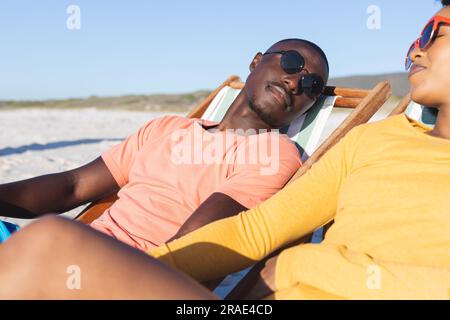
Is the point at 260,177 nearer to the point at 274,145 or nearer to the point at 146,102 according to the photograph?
the point at 274,145

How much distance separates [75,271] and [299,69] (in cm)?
195

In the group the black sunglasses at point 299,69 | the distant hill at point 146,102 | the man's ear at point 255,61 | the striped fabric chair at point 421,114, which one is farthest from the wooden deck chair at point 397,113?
the distant hill at point 146,102

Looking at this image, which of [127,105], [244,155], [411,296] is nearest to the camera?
[411,296]

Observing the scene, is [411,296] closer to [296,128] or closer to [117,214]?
[117,214]

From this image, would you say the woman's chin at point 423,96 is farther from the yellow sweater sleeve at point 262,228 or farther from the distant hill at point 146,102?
the distant hill at point 146,102

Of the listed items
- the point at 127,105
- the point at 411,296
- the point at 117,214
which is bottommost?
the point at 127,105

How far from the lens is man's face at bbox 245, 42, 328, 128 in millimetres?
2910

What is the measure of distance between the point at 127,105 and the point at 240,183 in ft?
101

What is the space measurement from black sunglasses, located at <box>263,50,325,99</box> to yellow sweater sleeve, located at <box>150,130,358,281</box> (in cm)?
100

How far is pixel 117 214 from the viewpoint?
2.53m

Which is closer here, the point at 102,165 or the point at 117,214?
the point at 117,214

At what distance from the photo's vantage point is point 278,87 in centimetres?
291

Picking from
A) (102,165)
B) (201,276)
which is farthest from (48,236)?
(102,165)

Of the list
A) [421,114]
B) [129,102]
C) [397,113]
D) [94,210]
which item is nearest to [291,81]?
[397,113]
